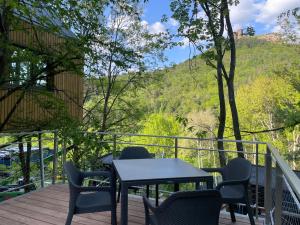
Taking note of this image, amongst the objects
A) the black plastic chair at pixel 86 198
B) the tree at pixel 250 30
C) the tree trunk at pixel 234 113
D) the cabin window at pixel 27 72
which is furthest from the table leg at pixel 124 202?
the tree at pixel 250 30

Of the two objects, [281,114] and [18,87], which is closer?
[18,87]

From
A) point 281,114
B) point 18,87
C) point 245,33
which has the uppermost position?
point 245,33

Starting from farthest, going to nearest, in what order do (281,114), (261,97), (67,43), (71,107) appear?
(261,97) → (71,107) → (281,114) → (67,43)

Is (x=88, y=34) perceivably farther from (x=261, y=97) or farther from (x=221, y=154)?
(x=261, y=97)

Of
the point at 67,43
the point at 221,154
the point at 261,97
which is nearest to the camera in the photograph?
the point at 67,43

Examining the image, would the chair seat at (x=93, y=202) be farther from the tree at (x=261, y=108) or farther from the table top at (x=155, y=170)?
the tree at (x=261, y=108)

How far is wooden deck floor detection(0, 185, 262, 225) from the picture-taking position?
3.40 metres

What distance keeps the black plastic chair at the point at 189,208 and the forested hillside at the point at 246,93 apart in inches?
233

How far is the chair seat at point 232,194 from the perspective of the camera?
296cm

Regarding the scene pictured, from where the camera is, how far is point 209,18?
856 centimetres

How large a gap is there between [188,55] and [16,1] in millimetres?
5210

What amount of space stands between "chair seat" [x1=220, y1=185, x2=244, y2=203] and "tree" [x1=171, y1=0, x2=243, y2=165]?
199 inches

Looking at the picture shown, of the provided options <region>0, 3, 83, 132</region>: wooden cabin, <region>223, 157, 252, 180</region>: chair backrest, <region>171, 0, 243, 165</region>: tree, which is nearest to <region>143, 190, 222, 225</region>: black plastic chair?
<region>223, 157, 252, 180</region>: chair backrest

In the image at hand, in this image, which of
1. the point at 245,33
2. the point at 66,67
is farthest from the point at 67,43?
the point at 245,33
